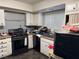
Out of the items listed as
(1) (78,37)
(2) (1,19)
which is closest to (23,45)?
(2) (1,19)

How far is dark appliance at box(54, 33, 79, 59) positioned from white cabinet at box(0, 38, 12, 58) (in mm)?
2616

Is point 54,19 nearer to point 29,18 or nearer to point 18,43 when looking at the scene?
point 29,18

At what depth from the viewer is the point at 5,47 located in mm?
2982

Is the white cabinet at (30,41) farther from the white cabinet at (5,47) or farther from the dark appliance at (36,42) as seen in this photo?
the white cabinet at (5,47)

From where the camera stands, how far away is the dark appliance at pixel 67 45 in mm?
721

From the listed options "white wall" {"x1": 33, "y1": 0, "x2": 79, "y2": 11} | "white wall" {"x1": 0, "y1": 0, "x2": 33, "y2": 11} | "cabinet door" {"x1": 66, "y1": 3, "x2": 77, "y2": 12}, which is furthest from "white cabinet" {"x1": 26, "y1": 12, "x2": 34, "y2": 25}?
"cabinet door" {"x1": 66, "y1": 3, "x2": 77, "y2": 12}

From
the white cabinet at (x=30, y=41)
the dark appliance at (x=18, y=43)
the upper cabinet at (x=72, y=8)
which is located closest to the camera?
the upper cabinet at (x=72, y=8)

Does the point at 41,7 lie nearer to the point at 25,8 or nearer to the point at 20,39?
the point at 25,8

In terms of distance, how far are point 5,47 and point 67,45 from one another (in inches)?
112

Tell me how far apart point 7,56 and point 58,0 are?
3139 mm

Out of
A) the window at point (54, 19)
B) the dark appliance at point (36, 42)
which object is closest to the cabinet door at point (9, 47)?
the dark appliance at point (36, 42)

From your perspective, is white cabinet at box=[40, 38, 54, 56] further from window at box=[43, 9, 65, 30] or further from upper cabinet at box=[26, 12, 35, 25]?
upper cabinet at box=[26, 12, 35, 25]

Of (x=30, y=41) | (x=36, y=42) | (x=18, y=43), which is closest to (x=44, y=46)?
(x=36, y=42)

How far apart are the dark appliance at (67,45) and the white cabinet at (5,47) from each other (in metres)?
2.62
